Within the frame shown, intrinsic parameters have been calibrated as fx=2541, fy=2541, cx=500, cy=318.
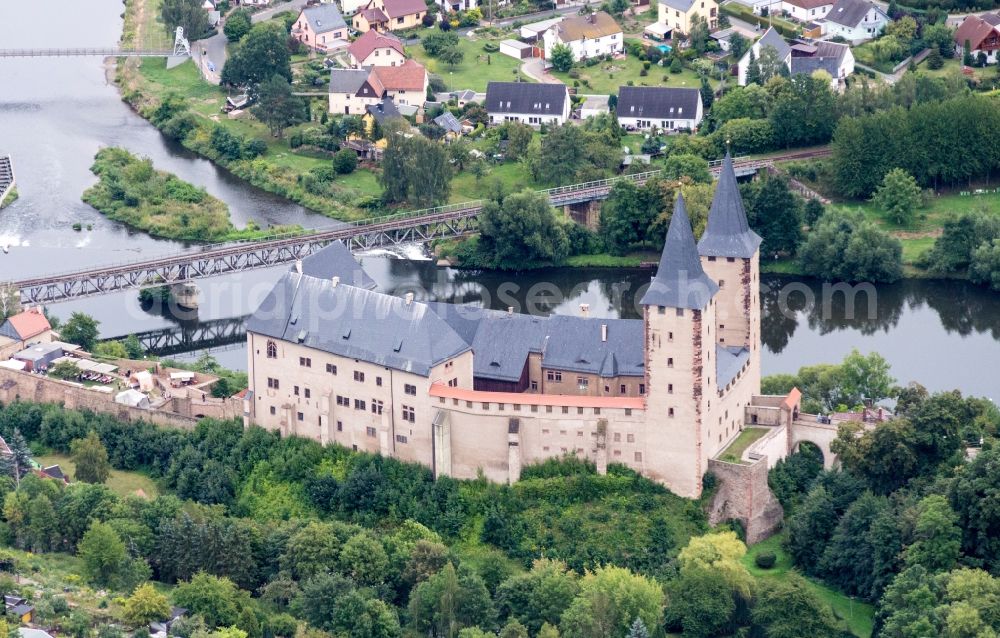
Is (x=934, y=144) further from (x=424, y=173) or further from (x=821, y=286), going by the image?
(x=424, y=173)

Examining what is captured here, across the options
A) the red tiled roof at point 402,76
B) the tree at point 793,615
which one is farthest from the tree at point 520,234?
the tree at point 793,615

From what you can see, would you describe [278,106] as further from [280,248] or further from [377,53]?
[280,248]

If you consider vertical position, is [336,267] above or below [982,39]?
above

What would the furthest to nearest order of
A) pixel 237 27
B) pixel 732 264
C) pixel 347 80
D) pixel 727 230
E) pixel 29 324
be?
pixel 237 27 < pixel 347 80 < pixel 29 324 < pixel 727 230 < pixel 732 264

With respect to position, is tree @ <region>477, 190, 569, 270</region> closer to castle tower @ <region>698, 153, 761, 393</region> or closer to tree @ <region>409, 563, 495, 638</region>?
castle tower @ <region>698, 153, 761, 393</region>

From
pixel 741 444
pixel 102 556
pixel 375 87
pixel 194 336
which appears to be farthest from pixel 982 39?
pixel 102 556

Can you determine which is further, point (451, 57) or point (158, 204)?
point (451, 57)

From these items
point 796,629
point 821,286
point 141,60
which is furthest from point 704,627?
point 141,60
